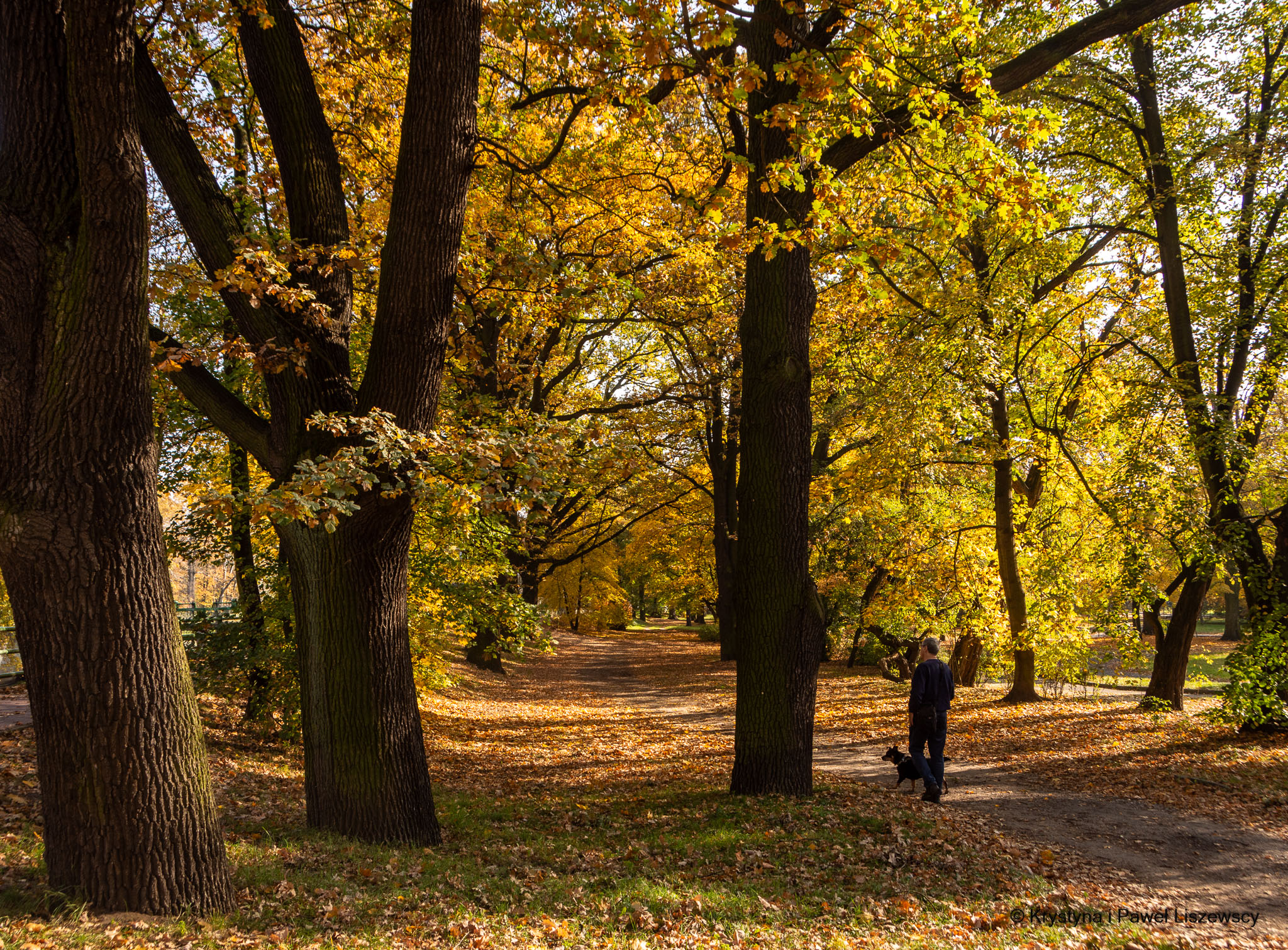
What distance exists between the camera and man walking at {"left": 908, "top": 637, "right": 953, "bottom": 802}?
8359 mm

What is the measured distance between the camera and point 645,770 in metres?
10.5

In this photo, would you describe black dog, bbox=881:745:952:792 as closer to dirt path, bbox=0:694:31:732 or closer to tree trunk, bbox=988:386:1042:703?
tree trunk, bbox=988:386:1042:703

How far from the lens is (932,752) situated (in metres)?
8.51

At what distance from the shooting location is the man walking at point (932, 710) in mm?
8359

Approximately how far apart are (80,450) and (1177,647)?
1562 centimetres

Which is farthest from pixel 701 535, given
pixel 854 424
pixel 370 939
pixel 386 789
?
pixel 370 939

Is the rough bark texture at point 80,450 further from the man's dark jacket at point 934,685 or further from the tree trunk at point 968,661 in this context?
the tree trunk at point 968,661

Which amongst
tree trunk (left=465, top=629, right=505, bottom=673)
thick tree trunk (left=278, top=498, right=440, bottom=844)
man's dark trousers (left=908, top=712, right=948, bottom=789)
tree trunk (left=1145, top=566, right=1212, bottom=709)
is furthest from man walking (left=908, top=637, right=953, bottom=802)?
tree trunk (left=465, top=629, right=505, bottom=673)

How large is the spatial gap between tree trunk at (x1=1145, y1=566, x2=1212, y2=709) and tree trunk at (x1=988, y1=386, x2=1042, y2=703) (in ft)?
8.02

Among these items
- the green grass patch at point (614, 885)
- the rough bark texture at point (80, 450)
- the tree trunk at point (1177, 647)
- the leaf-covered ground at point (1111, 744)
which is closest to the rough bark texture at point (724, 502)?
the leaf-covered ground at point (1111, 744)

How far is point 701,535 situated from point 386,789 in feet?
75.2

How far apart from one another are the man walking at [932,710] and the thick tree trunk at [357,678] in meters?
5.37

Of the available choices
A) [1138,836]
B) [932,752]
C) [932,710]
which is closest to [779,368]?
[932,710]

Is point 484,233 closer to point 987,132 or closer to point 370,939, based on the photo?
point 987,132
